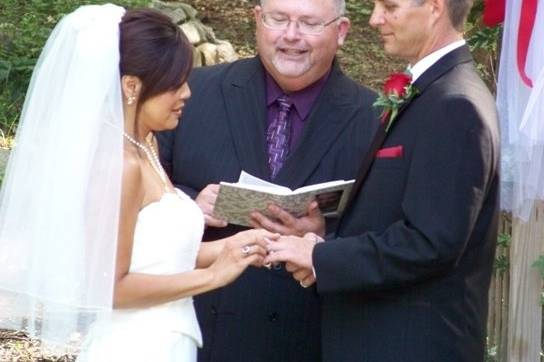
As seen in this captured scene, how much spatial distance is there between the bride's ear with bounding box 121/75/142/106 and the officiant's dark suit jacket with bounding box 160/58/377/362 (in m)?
0.92

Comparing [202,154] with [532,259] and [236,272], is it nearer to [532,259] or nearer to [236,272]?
[236,272]

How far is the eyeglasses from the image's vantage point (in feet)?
15.1

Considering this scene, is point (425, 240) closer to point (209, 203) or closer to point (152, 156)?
point (152, 156)

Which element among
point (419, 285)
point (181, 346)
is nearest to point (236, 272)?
point (181, 346)

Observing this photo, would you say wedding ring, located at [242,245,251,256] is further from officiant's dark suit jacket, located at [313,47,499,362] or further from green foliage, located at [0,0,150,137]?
green foliage, located at [0,0,150,137]

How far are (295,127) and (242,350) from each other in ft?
2.80

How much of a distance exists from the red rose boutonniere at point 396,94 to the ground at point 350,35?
8004mm

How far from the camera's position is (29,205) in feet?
12.4

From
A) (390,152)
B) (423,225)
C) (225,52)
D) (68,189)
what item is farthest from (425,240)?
(225,52)

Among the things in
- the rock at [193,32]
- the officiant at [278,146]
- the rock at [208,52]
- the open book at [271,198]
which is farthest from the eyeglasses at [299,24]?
the rock at [193,32]

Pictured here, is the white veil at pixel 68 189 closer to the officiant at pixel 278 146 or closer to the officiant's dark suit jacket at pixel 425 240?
the officiant's dark suit jacket at pixel 425 240

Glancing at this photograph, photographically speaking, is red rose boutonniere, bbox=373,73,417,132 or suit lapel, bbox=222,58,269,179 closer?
red rose boutonniere, bbox=373,73,417,132

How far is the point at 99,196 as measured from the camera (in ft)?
12.1

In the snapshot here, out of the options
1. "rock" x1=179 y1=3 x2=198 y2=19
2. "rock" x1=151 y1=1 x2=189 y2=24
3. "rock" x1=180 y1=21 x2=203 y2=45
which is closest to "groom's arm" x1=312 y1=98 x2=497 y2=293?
"rock" x1=180 y1=21 x2=203 y2=45
